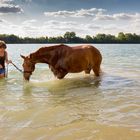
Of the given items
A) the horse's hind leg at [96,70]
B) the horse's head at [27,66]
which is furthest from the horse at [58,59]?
the horse's hind leg at [96,70]

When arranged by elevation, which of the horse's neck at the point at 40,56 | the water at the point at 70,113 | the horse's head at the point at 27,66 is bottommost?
the water at the point at 70,113

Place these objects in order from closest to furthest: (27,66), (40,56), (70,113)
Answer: (70,113), (27,66), (40,56)

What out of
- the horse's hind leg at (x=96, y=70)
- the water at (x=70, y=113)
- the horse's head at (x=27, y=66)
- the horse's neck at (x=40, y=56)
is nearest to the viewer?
the water at (x=70, y=113)

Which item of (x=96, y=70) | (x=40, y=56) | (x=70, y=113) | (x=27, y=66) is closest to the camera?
(x=70, y=113)

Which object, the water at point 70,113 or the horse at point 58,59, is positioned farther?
the horse at point 58,59

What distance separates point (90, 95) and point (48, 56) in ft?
11.8

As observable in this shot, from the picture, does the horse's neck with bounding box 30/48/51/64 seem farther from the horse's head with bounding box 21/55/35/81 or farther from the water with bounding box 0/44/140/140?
the water with bounding box 0/44/140/140

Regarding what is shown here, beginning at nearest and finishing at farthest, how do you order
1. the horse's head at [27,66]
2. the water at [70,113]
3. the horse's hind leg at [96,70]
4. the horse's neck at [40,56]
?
the water at [70,113]
the horse's head at [27,66]
the horse's neck at [40,56]
the horse's hind leg at [96,70]

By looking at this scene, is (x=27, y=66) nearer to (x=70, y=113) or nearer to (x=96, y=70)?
(x=96, y=70)

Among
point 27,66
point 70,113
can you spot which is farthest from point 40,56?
point 70,113

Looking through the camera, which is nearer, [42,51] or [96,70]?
[42,51]

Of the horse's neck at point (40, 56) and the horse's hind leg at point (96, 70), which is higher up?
the horse's neck at point (40, 56)

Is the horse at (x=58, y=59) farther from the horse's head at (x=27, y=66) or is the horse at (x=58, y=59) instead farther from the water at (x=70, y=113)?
the water at (x=70, y=113)

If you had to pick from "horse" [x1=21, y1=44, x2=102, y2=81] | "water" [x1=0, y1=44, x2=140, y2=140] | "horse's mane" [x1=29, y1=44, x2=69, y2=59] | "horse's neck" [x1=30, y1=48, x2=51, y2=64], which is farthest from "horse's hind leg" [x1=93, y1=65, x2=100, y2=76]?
"water" [x1=0, y1=44, x2=140, y2=140]
